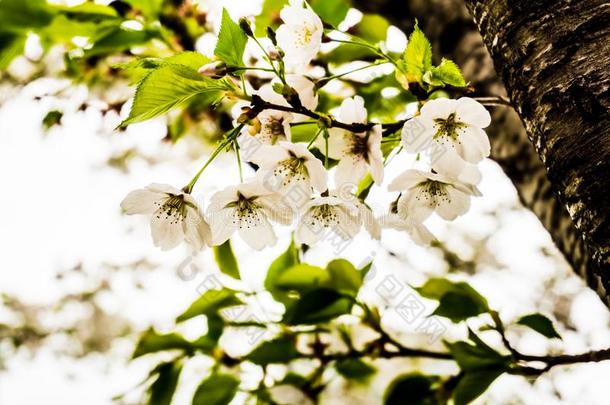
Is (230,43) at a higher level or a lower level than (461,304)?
higher

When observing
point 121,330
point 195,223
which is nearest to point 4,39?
point 195,223

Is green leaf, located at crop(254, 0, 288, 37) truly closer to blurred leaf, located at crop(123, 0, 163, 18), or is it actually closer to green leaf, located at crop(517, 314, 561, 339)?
blurred leaf, located at crop(123, 0, 163, 18)

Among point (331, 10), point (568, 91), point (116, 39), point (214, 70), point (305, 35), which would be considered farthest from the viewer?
point (116, 39)

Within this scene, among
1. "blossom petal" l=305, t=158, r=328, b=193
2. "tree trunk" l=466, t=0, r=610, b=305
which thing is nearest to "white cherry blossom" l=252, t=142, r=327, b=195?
"blossom petal" l=305, t=158, r=328, b=193

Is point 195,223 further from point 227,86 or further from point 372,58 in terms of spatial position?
point 372,58

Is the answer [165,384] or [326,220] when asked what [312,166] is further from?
[165,384]

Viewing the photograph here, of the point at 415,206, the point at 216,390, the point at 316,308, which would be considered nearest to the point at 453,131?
the point at 415,206

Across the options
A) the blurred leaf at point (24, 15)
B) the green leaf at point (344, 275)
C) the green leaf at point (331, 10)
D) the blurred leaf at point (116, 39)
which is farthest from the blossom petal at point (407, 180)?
the blurred leaf at point (24, 15)

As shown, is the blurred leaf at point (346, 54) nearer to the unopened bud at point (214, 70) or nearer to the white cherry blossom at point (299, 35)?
the white cherry blossom at point (299, 35)
